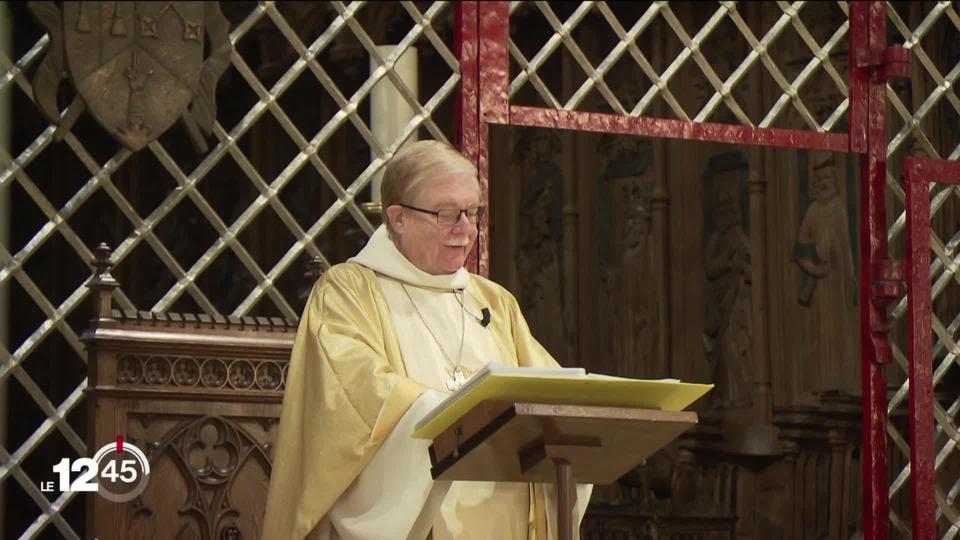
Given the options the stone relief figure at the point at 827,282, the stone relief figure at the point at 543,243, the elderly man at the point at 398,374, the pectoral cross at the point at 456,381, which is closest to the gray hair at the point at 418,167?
the elderly man at the point at 398,374

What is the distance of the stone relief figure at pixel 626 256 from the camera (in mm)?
7379

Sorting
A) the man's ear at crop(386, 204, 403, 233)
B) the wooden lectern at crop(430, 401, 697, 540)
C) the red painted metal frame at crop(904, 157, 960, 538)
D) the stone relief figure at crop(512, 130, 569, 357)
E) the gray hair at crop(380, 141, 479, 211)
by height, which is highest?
the gray hair at crop(380, 141, 479, 211)

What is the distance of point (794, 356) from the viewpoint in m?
6.96

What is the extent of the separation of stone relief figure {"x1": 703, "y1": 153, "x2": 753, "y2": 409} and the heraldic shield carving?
3.19m

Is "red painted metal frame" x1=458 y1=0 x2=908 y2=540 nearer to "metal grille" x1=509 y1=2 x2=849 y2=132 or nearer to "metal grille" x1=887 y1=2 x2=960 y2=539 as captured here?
"metal grille" x1=887 y1=2 x2=960 y2=539

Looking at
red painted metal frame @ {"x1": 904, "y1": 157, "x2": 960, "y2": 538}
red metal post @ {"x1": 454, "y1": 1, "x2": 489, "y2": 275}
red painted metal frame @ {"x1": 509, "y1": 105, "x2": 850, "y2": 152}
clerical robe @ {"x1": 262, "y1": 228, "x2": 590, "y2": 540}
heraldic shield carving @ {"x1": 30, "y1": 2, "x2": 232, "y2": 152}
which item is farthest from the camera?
red painted metal frame @ {"x1": 904, "y1": 157, "x2": 960, "y2": 538}

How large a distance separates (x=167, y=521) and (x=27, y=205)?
15.5 feet

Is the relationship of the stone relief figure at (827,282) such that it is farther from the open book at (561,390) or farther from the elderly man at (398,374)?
the open book at (561,390)

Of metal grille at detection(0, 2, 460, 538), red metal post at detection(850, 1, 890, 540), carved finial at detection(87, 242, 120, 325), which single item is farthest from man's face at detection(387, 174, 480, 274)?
red metal post at detection(850, 1, 890, 540)

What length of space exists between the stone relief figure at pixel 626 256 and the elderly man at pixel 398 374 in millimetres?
3696

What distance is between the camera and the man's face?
3.45m

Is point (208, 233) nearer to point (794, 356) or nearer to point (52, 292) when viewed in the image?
point (52, 292)

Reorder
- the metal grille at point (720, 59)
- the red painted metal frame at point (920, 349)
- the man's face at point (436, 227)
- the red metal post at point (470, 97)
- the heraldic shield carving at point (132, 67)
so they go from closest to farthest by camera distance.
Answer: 1. the man's face at point (436, 227)
2. the heraldic shield carving at point (132, 67)
3. the red metal post at point (470, 97)
4. the red painted metal frame at point (920, 349)
5. the metal grille at point (720, 59)

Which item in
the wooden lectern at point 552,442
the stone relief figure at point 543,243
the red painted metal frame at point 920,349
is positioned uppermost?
the wooden lectern at point 552,442
